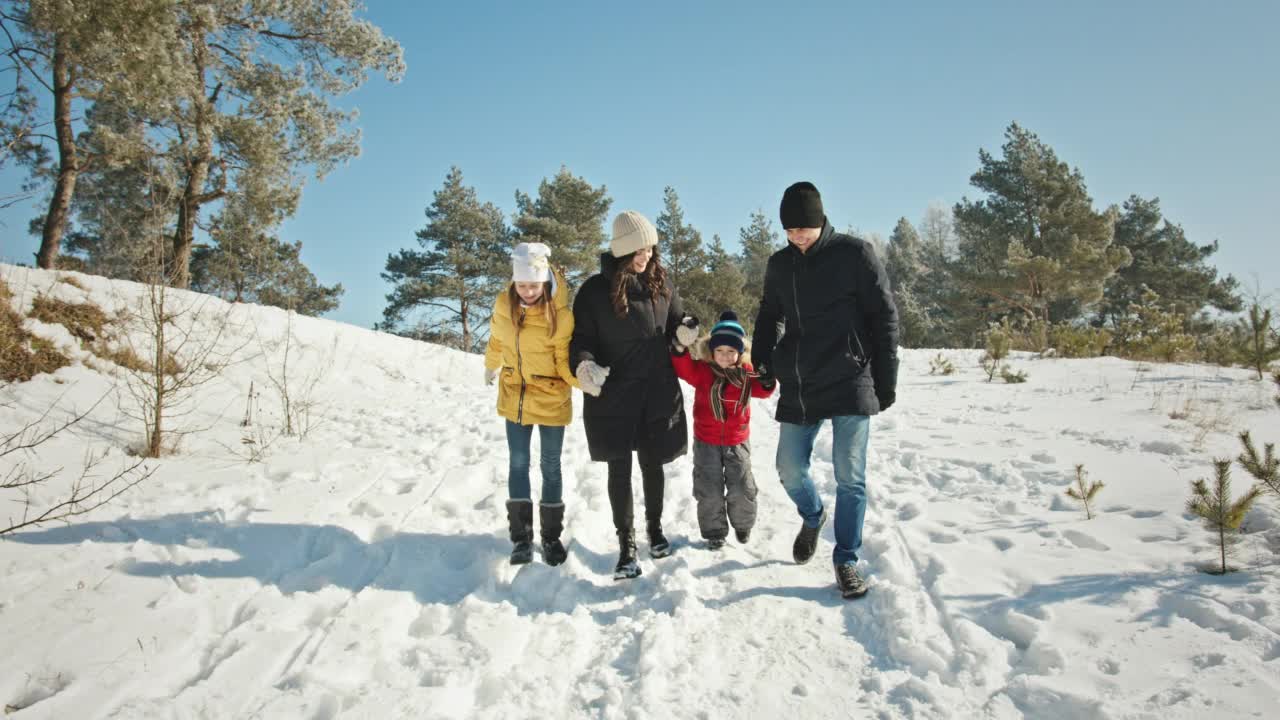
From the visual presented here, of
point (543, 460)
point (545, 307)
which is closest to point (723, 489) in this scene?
point (543, 460)

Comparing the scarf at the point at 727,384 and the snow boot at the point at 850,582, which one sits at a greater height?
the scarf at the point at 727,384

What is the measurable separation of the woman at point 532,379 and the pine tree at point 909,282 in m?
15.3

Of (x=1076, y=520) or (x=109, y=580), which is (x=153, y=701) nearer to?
(x=109, y=580)

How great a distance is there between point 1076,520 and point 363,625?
3.92 meters

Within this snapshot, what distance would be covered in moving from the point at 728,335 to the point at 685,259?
25.5m

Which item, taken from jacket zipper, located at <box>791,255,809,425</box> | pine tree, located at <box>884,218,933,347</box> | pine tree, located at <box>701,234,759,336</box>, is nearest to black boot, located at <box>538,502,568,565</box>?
jacket zipper, located at <box>791,255,809,425</box>

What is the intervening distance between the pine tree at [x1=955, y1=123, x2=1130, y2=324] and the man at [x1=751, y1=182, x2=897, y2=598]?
18.8 meters

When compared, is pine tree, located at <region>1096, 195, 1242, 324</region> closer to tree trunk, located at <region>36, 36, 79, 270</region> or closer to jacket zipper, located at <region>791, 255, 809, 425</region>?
jacket zipper, located at <region>791, 255, 809, 425</region>

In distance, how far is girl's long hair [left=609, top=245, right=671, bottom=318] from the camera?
3289mm

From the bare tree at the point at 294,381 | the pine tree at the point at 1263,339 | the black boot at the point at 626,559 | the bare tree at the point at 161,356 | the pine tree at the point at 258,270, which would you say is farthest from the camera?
the pine tree at the point at 258,270

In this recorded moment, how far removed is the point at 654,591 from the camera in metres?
3.10

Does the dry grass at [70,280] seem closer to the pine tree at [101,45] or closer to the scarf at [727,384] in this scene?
the pine tree at [101,45]

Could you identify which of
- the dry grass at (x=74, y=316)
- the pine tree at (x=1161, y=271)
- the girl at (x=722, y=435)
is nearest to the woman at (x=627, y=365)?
the girl at (x=722, y=435)

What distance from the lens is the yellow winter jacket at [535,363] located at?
11.1 ft
